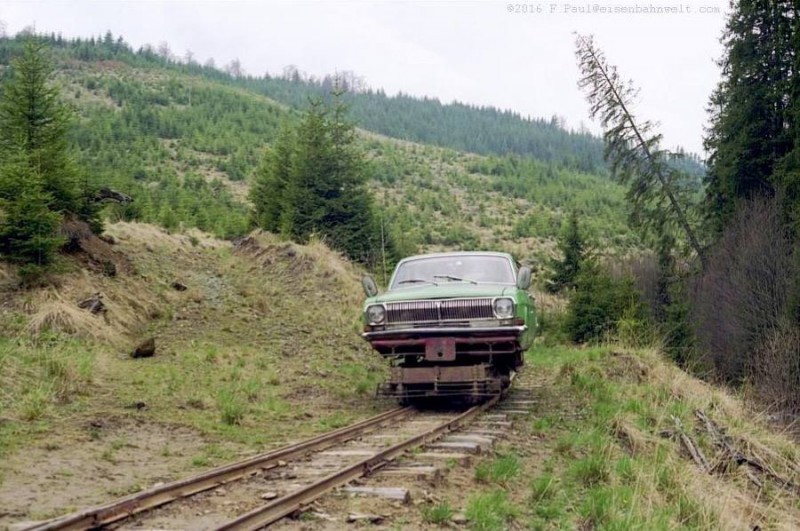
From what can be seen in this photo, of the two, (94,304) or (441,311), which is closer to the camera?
(441,311)

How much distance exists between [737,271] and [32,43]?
2200 centimetres

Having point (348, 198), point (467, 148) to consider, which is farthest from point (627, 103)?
point (467, 148)

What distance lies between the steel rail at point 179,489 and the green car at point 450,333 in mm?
1955

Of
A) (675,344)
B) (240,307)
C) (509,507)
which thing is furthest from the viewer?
(675,344)

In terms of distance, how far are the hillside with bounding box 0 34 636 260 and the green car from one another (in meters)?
17.7

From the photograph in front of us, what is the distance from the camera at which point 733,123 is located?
89.2 feet

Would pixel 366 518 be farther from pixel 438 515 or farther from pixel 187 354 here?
pixel 187 354

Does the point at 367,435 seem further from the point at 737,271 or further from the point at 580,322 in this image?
the point at 737,271

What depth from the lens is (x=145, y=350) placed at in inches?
446

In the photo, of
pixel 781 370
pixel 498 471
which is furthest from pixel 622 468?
Answer: pixel 781 370

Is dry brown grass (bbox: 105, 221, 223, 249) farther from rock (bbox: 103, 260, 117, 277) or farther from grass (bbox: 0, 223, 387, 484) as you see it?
rock (bbox: 103, 260, 117, 277)

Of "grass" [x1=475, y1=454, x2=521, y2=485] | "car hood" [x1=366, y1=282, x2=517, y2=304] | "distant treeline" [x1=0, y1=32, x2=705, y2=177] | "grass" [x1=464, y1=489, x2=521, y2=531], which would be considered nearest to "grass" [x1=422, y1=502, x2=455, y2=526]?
"grass" [x1=464, y1=489, x2=521, y2=531]

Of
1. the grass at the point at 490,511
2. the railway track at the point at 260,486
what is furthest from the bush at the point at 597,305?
the grass at the point at 490,511

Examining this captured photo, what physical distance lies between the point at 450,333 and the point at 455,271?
1687 millimetres
